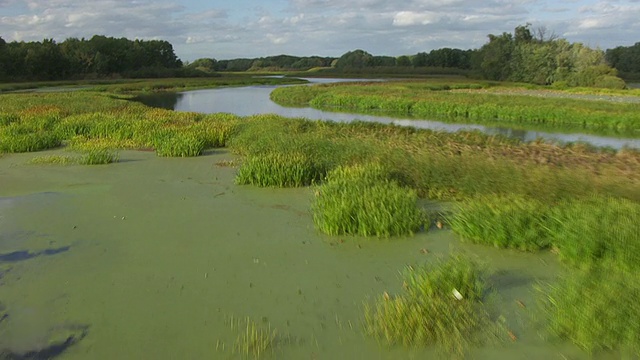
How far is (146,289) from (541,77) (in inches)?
2012

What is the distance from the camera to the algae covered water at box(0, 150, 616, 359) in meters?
3.75

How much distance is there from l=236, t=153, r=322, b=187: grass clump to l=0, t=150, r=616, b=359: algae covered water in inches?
14.5

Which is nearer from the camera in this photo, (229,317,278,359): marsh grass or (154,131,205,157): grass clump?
(229,317,278,359): marsh grass

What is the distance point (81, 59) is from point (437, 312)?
6224 centimetres

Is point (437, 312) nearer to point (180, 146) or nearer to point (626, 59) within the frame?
point (180, 146)

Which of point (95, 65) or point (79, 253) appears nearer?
point (79, 253)

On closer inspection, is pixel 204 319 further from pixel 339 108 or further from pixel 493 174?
pixel 339 108

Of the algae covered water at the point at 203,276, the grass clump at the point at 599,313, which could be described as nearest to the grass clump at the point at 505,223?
the algae covered water at the point at 203,276

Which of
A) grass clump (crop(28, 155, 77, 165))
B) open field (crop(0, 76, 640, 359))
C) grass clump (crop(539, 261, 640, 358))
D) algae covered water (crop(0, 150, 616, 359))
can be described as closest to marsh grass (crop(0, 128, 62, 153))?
open field (crop(0, 76, 640, 359))

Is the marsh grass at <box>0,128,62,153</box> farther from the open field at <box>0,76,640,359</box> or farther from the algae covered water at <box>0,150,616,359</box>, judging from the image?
the algae covered water at <box>0,150,616,359</box>

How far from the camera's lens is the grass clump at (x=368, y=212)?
5.94m

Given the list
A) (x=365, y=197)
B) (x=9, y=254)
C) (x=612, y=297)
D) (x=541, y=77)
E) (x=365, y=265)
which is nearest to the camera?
(x=612, y=297)

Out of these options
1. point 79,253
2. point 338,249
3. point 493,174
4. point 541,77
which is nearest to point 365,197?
point 338,249

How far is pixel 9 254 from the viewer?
553 cm
